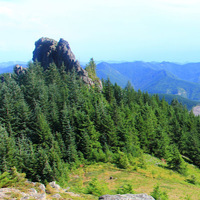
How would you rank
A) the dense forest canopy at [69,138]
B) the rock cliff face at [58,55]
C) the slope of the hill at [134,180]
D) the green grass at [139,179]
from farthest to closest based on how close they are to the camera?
the rock cliff face at [58,55] < the dense forest canopy at [69,138] < the green grass at [139,179] < the slope of the hill at [134,180]

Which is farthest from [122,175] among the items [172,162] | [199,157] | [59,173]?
[199,157]

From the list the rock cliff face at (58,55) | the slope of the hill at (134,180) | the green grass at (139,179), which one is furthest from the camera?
the rock cliff face at (58,55)

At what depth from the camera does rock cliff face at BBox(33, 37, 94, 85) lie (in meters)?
85.0

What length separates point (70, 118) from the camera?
4450 centimetres

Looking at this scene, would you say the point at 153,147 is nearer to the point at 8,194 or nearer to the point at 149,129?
the point at 149,129

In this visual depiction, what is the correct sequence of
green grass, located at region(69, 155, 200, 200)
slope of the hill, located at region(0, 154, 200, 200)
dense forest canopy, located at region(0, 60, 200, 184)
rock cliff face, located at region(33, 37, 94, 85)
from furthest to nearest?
rock cliff face, located at region(33, 37, 94, 85)
dense forest canopy, located at region(0, 60, 200, 184)
green grass, located at region(69, 155, 200, 200)
slope of the hill, located at region(0, 154, 200, 200)

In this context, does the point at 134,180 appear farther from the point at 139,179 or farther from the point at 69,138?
the point at 69,138

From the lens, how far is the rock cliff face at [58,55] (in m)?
85.0

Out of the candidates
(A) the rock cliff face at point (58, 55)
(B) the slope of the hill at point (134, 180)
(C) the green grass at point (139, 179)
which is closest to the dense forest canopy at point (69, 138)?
(B) the slope of the hill at point (134, 180)

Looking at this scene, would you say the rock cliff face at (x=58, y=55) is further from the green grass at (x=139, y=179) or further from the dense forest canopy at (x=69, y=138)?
the green grass at (x=139, y=179)

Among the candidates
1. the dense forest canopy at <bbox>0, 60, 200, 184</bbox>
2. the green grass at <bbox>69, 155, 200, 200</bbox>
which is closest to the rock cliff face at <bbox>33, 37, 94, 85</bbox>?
the dense forest canopy at <bbox>0, 60, 200, 184</bbox>

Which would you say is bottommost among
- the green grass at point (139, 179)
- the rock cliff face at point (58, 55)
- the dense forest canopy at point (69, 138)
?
the green grass at point (139, 179)

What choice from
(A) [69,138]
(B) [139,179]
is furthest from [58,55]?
(B) [139,179]

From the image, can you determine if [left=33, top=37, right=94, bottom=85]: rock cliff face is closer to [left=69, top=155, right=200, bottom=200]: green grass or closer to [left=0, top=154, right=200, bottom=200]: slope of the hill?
[left=0, top=154, right=200, bottom=200]: slope of the hill
